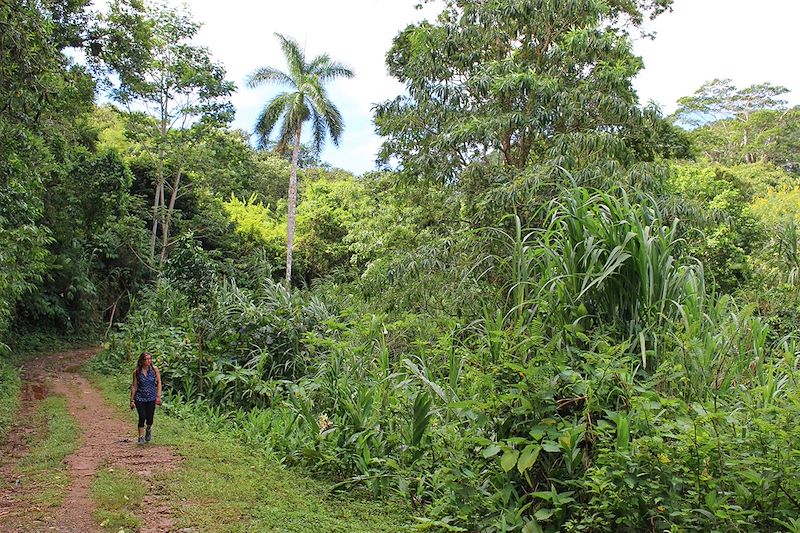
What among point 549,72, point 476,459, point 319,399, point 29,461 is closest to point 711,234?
point 549,72

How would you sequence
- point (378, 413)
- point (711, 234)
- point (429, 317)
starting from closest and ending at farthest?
point (378, 413) < point (429, 317) < point (711, 234)

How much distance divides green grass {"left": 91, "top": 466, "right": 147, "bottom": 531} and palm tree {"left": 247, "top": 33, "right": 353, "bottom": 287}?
15723mm

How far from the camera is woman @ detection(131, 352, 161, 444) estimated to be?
641 cm

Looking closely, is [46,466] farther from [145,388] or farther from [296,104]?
[296,104]

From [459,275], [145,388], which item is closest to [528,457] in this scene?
[145,388]

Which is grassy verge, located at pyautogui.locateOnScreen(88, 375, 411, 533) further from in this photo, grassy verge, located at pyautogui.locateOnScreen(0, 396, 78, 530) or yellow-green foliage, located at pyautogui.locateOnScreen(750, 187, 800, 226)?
yellow-green foliage, located at pyautogui.locateOnScreen(750, 187, 800, 226)

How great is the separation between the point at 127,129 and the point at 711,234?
17.1m

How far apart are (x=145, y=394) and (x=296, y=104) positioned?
626 inches

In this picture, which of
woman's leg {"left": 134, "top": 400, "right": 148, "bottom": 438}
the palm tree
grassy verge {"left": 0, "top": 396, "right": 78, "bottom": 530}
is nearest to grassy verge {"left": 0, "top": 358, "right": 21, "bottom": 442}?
grassy verge {"left": 0, "top": 396, "right": 78, "bottom": 530}

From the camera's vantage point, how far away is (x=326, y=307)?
33.3 feet

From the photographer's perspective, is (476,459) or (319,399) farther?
(319,399)

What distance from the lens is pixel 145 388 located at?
6.42 metres

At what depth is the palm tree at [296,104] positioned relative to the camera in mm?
20688

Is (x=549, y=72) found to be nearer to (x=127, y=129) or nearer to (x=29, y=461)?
(x=29, y=461)
